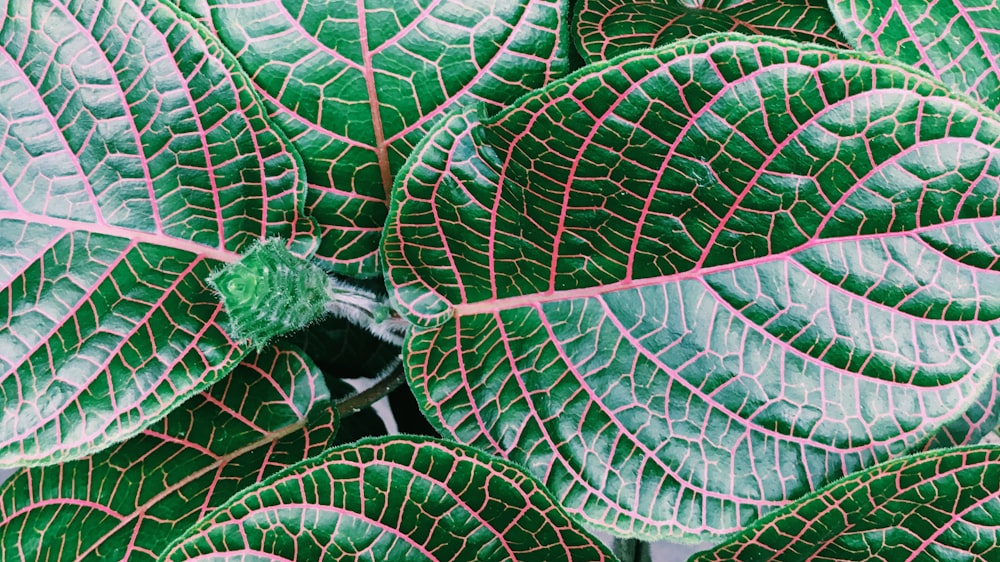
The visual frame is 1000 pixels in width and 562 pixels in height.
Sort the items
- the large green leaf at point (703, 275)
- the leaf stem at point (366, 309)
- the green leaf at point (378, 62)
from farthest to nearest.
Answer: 1. the leaf stem at point (366, 309)
2. the green leaf at point (378, 62)
3. the large green leaf at point (703, 275)

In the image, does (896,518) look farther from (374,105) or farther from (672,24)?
(374,105)

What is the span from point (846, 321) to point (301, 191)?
0.49m

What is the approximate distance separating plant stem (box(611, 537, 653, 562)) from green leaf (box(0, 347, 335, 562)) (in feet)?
1.14

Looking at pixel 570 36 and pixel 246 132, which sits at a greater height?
pixel 570 36

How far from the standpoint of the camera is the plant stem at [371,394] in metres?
0.84

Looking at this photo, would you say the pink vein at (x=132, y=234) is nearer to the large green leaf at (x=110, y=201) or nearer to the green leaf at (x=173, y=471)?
the large green leaf at (x=110, y=201)

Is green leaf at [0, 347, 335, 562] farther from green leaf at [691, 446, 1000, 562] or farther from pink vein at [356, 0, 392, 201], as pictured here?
green leaf at [691, 446, 1000, 562]

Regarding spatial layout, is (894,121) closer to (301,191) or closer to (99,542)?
(301,191)

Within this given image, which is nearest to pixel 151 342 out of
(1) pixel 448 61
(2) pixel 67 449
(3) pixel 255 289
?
(2) pixel 67 449

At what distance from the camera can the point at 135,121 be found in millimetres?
671

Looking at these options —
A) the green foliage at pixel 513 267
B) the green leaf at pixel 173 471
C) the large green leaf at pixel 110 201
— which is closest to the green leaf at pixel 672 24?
the green foliage at pixel 513 267

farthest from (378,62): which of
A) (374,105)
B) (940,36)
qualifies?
(940,36)

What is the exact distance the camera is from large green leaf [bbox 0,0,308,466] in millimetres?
651

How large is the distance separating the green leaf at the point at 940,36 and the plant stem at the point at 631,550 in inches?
21.9
